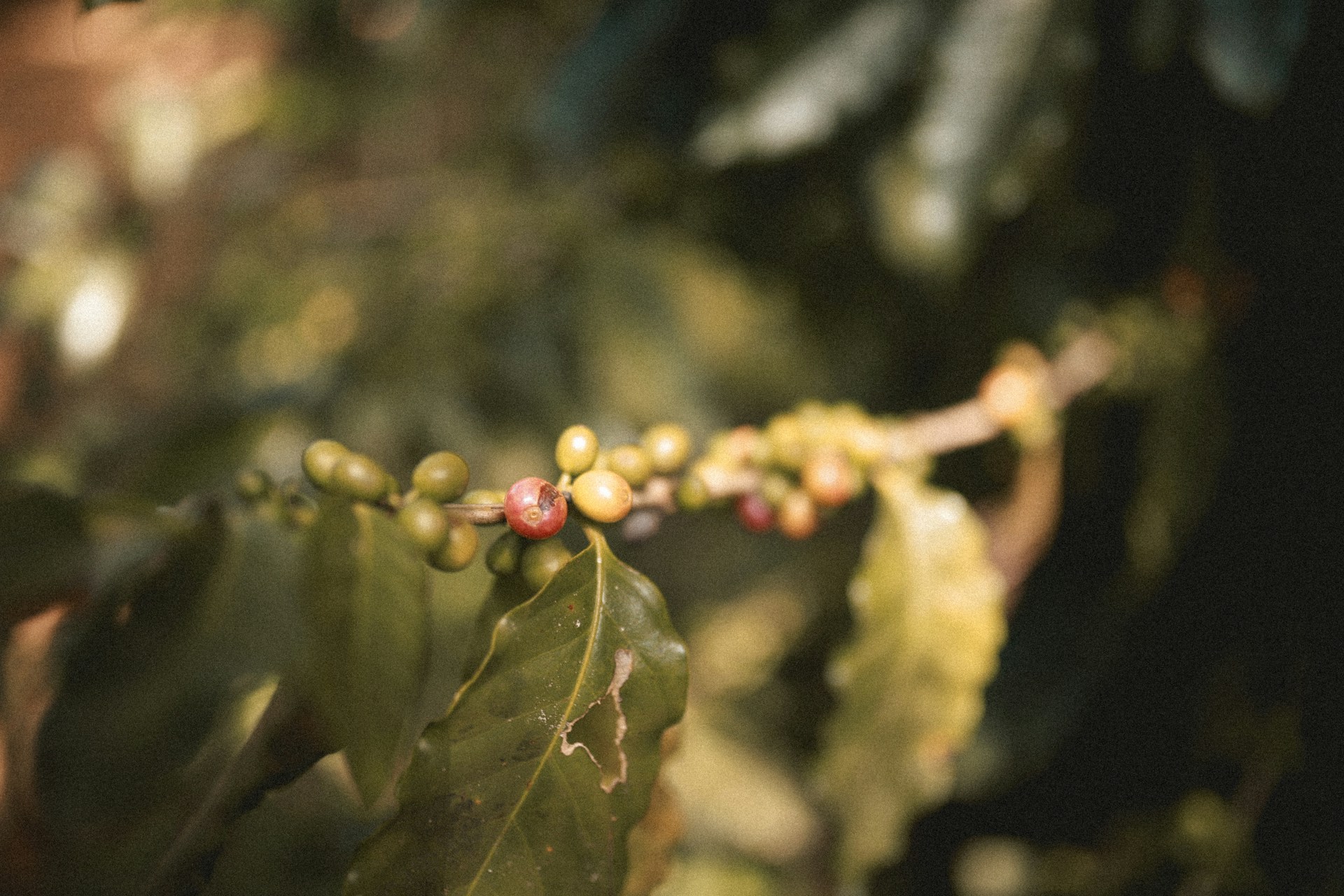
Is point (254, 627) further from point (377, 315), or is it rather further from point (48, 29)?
point (48, 29)

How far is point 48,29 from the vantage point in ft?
7.13

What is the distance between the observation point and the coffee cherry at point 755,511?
1.89ft

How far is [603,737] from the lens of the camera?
37 cm

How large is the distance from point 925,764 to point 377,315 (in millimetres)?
1216

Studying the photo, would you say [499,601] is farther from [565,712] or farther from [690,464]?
[690,464]

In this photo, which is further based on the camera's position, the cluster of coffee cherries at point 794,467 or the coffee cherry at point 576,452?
the cluster of coffee cherries at point 794,467

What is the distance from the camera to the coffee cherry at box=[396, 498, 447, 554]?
388 millimetres

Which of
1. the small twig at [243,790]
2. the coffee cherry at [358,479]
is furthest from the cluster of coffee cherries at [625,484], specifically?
the small twig at [243,790]

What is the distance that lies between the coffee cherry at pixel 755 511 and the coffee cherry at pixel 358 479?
29 centimetres

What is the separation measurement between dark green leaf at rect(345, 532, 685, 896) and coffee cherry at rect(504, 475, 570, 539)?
0.08 feet

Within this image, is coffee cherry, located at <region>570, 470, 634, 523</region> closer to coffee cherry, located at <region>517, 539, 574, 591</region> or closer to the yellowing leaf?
coffee cherry, located at <region>517, 539, 574, 591</region>

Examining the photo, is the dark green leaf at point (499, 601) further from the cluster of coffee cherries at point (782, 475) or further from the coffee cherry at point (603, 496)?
the cluster of coffee cherries at point (782, 475)

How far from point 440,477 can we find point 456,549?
0.14 ft

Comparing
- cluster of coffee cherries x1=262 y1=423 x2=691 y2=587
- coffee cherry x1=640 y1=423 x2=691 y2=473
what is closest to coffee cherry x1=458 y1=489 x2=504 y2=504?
cluster of coffee cherries x1=262 y1=423 x2=691 y2=587
